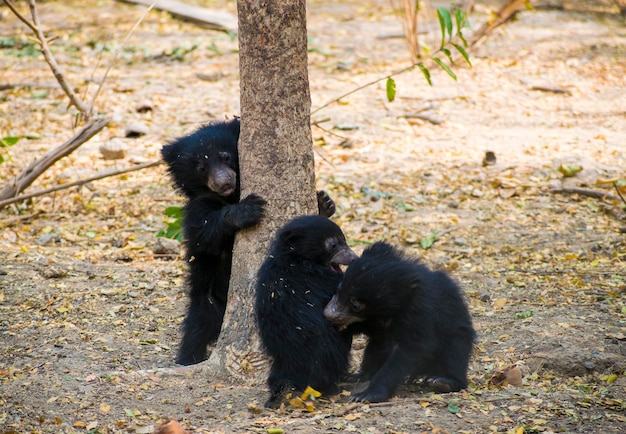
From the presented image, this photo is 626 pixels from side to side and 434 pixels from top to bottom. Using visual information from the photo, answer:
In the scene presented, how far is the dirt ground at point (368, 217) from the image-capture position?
407 centimetres

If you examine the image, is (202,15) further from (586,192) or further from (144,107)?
(586,192)

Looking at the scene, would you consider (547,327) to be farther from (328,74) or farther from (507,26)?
A: (507,26)

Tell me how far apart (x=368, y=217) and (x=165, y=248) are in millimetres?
2087

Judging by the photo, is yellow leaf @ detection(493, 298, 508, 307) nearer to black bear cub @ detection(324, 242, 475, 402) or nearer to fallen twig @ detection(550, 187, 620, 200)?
black bear cub @ detection(324, 242, 475, 402)

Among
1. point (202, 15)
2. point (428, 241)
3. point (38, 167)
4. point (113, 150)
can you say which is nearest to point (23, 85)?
point (113, 150)

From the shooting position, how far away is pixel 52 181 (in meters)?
8.62

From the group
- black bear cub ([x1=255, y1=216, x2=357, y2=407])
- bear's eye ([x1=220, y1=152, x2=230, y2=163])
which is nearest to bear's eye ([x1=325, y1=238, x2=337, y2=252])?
black bear cub ([x1=255, y1=216, x2=357, y2=407])

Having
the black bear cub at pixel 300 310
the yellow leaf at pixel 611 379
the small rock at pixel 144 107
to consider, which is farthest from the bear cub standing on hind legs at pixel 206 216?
the small rock at pixel 144 107

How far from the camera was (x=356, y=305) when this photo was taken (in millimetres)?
4117

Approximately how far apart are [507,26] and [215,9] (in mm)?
5898

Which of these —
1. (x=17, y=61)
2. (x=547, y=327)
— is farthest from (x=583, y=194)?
(x=17, y=61)

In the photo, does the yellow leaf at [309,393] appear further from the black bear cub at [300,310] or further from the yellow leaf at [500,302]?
the yellow leaf at [500,302]

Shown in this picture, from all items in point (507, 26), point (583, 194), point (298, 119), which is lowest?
point (583, 194)

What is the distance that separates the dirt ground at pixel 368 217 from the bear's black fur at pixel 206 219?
1.07 ft
